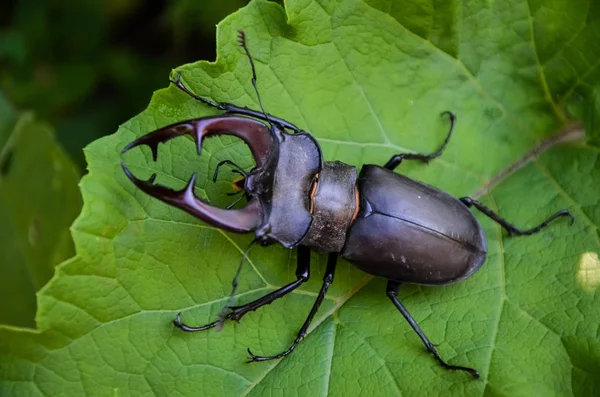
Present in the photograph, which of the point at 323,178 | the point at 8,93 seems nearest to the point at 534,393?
the point at 323,178

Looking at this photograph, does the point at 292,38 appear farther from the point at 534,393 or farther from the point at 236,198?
the point at 534,393

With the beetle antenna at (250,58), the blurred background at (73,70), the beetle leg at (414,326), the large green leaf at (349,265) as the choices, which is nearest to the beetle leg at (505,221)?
the large green leaf at (349,265)

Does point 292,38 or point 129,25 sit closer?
point 292,38

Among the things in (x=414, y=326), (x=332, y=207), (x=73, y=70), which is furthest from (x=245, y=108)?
(x=73, y=70)

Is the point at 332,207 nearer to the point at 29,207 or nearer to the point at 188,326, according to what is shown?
the point at 188,326

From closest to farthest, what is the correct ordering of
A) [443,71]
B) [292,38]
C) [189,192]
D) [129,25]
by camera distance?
[189,192], [292,38], [443,71], [129,25]

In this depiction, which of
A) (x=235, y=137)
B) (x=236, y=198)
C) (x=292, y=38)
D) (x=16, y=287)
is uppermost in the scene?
(x=292, y=38)
